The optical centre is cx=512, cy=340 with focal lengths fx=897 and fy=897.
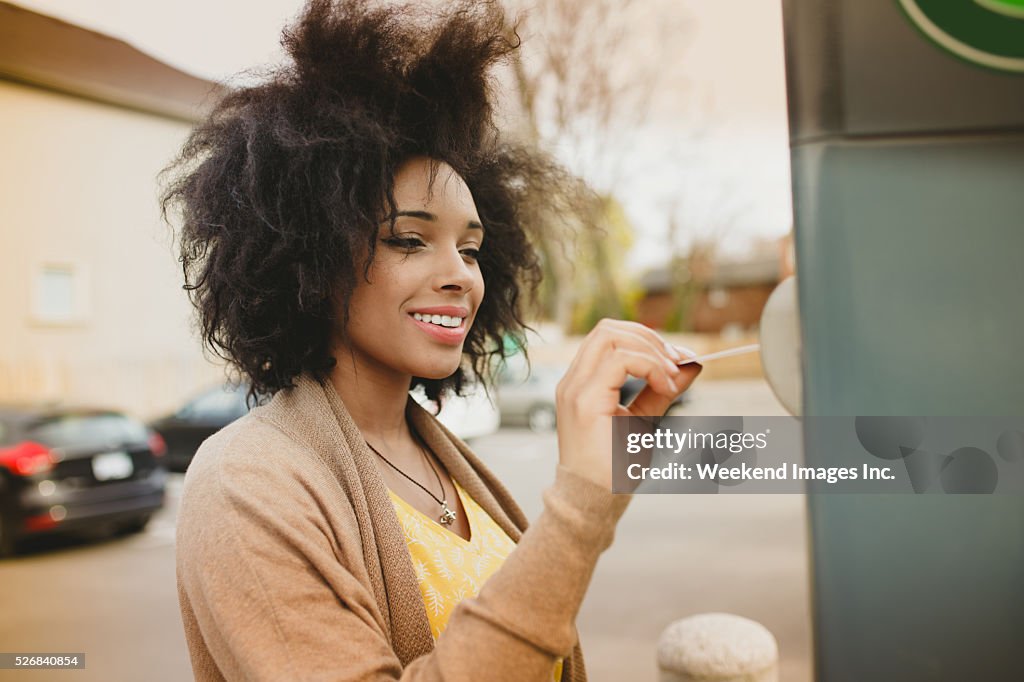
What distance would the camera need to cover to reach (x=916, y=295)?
3.09ft

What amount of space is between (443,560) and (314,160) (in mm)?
647

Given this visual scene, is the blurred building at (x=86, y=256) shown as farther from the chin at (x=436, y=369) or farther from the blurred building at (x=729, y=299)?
the blurred building at (x=729, y=299)

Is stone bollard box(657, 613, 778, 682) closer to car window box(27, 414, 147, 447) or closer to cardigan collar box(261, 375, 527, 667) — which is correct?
cardigan collar box(261, 375, 527, 667)

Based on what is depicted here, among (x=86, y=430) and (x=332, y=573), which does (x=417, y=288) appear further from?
(x=86, y=430)

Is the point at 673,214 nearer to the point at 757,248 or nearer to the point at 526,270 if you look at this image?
the point at 757,248

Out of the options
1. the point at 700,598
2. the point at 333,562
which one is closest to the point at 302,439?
the point at 333,562

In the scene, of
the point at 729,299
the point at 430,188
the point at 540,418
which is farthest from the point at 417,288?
the point at 729,299

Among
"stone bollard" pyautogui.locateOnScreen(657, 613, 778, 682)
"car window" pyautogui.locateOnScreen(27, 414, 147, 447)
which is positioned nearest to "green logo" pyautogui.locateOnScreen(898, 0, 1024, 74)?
"stone bollard" pyautogui.locateOnScreen(657, 613, 778, 682)

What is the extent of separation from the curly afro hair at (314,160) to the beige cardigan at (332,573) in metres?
0.21

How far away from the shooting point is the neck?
146cm

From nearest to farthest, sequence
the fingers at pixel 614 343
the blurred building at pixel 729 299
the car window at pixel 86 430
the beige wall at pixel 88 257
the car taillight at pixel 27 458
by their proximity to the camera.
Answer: the fingers at pixel 614 343 < the car taillight at pixel 27 458 < the car window at pixel 86 430 < the beige wall at pixel 88 257 < the blurred building at pixel 729 299

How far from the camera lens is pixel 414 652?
3.88 ft

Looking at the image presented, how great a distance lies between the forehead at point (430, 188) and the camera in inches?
55.4

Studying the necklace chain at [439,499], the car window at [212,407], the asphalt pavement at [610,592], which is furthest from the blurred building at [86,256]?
the necklace chain at [439,499]
